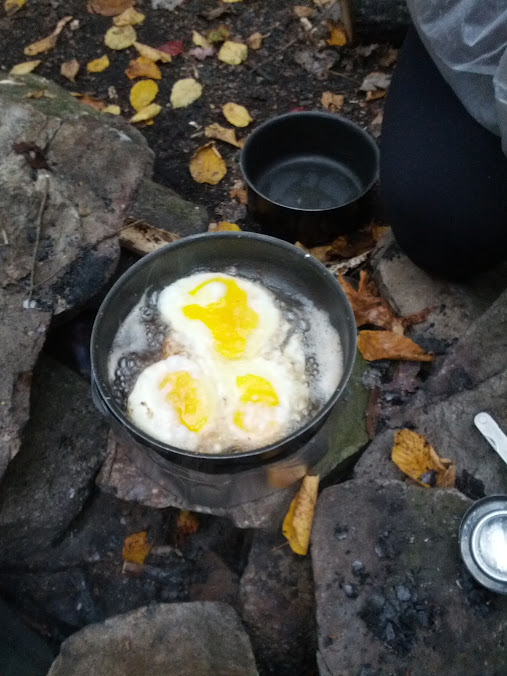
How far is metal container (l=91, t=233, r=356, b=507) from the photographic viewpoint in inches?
78.2

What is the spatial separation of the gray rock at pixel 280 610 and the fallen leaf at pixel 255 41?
2.94 metres

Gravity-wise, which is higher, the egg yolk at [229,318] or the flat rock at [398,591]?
the egg yolk at [229,318]

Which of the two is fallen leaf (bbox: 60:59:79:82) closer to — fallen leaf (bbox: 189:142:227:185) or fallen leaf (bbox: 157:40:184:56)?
fallen leaf (bbox: 157:40:184:56)

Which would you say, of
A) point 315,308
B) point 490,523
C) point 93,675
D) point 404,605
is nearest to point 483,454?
point 490,523

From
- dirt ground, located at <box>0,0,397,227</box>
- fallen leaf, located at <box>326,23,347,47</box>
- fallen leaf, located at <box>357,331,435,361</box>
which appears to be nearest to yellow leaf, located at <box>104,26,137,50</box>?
dirt ground, located at <box>0,0,397,227</box>

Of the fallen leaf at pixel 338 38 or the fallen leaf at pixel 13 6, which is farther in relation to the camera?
the fallen leaf at pixel 13 6

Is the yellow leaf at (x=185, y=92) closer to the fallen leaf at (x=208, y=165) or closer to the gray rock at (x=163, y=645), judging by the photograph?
the fallen leaf at (x=208, y=165)

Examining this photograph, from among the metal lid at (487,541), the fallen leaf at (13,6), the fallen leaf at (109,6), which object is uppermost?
the metal lid at (487,541)

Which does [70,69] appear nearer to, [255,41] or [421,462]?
[255,41]

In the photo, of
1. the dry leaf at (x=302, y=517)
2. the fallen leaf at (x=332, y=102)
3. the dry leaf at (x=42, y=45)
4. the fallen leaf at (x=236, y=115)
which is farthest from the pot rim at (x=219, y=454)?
the dry leaf at (x=42, y=45)

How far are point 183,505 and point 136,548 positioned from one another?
35 cm

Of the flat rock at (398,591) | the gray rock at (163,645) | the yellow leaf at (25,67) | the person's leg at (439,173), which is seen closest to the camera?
the flat rock at (398,591)

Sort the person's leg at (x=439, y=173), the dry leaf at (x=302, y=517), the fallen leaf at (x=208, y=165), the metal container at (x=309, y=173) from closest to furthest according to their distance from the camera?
1. the dry leaf at (x=302, y=517)
2. the person's leg at (x=439, y=173)
3. the metal container at (x=309, y=173)
4. the fallen leaf at (x=208, y=165)

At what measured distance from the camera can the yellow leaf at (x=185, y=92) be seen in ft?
12.1
